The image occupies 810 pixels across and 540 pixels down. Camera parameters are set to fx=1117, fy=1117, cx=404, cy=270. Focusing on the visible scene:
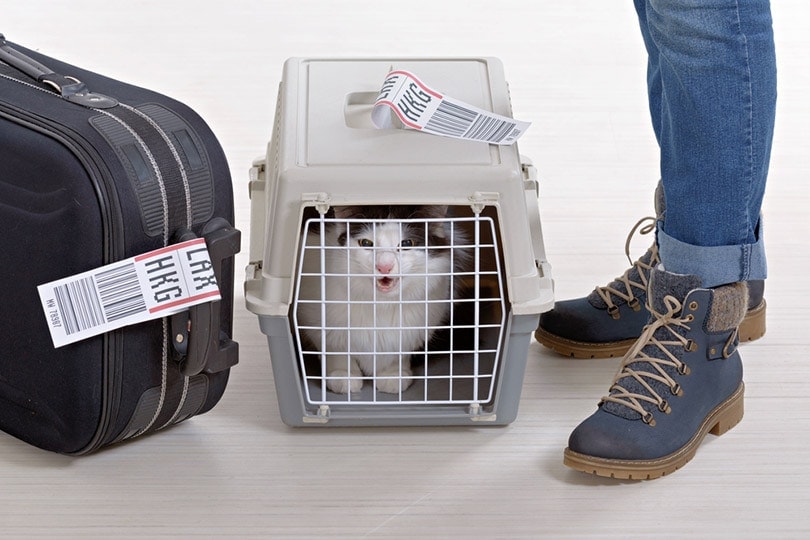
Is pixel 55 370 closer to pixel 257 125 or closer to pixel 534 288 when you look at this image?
pixel 534 288

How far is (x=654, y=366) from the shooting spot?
59.2 inches

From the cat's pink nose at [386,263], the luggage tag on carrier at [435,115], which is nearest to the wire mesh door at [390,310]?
the cat's pink nose at [386,263]

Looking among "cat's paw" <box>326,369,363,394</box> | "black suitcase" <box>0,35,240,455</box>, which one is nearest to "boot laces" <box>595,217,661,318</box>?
"cat's paw" <box>326,369,363,394</box>

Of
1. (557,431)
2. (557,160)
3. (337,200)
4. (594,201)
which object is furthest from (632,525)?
(557,160)

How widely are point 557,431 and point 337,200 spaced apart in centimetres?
46

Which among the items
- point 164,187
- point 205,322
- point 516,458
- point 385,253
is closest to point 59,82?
point 164,187

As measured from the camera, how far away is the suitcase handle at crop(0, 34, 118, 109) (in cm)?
139

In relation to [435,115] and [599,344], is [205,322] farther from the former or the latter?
[599,344]

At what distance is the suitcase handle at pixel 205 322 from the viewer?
1393mm

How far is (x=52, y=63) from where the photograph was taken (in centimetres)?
156

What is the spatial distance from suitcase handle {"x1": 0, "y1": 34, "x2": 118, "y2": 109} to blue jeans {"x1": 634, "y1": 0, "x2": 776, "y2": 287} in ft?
2.30

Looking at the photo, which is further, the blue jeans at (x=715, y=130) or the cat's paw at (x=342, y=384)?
the cat's paw at (x=342, y=384)

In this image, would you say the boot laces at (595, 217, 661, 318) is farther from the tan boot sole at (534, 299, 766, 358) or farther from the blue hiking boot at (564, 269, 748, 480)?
the blue hiking boot at (564, 269, 748, 480)

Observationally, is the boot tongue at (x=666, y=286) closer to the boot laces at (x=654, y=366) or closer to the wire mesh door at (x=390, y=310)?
the boot laces at (x=654, y=366)
